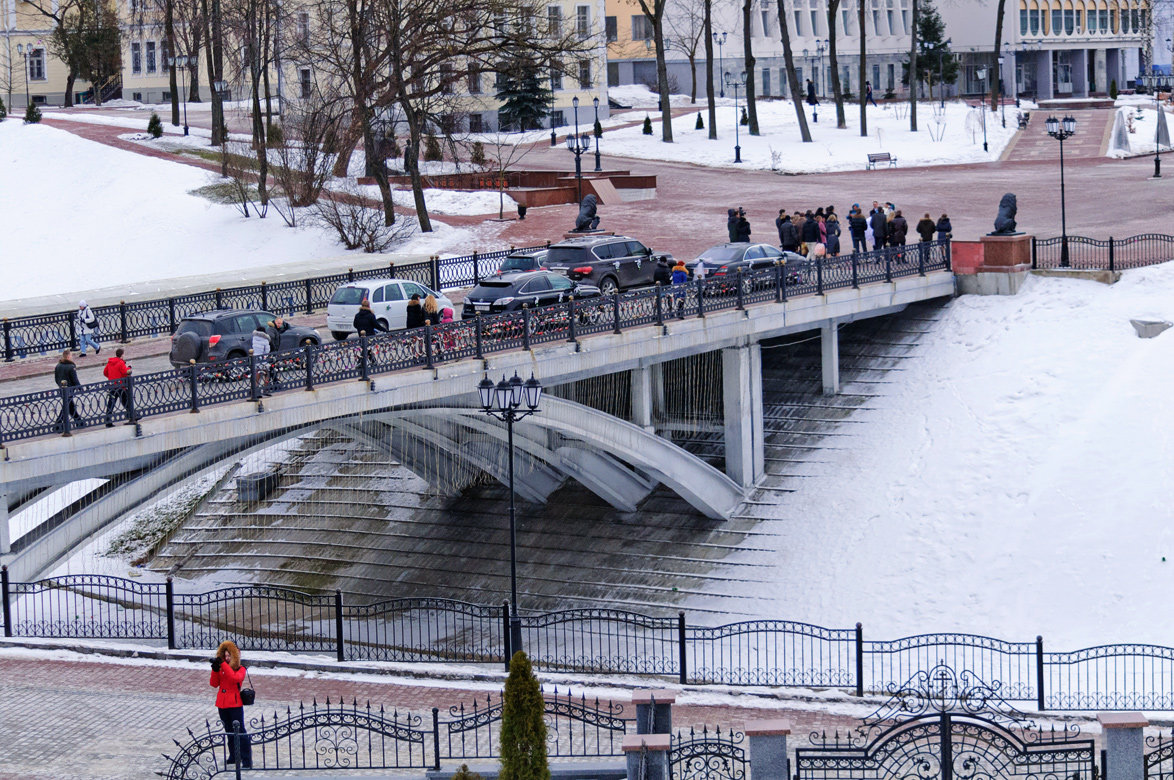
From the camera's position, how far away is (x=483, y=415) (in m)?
26.0

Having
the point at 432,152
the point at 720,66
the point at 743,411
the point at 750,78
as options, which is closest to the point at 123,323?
the point at 743,411

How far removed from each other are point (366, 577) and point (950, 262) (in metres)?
14.8

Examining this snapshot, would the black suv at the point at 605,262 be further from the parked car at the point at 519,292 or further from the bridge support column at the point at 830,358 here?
the bridge support column at the point at 830,358

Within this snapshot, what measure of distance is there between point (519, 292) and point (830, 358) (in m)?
7.94

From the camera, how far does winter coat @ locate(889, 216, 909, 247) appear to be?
118ft

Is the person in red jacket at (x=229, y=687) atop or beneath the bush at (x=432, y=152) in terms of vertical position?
beneath

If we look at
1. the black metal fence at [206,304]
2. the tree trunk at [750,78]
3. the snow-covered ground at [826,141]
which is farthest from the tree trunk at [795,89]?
the black metal fence at [206,304]

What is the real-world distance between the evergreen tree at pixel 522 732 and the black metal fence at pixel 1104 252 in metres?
23.8

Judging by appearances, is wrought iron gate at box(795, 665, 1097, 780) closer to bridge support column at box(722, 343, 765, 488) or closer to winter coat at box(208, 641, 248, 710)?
winter coat at box(208, 641, 248, 710)

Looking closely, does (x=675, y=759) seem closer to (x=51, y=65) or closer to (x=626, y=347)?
(x=626, y=347)

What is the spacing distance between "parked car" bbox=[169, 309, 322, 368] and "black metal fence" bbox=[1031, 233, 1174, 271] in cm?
1801

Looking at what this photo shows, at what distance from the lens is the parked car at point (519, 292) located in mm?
29250

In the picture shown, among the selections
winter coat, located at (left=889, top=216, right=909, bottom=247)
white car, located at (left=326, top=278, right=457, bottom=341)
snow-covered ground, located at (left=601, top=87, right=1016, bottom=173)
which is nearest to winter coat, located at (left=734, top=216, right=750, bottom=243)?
winter coat, located at (left=889, top=216, right=909, bottom=247)

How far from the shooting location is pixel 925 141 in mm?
63750
